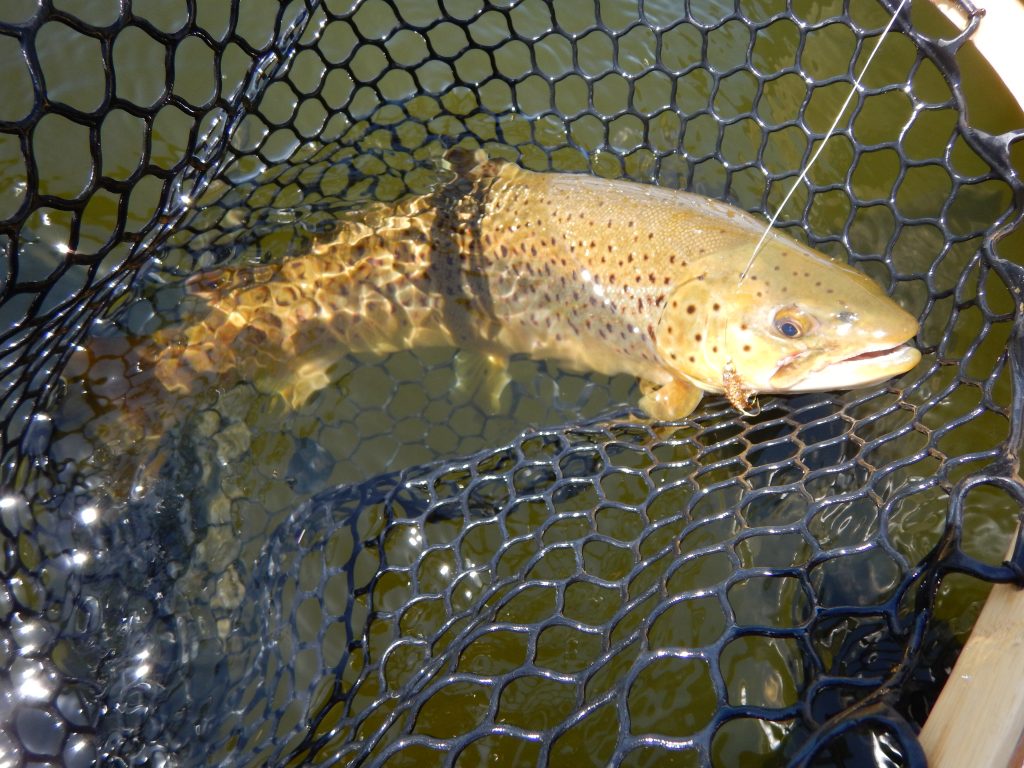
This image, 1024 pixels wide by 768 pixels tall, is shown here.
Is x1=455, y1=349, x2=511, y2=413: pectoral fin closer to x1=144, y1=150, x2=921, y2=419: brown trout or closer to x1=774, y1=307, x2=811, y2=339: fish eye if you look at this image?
x1=144, y1=150, x2=921, y2=419: brown trout

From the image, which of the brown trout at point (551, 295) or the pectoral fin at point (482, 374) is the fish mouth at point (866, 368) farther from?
the pectoral fin at point (482, 374)

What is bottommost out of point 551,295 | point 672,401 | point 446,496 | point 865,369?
point 446,496

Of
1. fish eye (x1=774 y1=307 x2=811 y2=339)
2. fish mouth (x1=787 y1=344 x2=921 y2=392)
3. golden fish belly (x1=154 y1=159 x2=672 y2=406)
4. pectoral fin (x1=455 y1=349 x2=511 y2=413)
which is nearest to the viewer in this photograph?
fish mouth (x1=787 y1=344 x2=921 y2=392)

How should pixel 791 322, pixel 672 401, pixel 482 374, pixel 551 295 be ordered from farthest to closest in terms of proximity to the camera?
pixel 482 374
pixel 551 295
pixel 672 401
pixel 791 322

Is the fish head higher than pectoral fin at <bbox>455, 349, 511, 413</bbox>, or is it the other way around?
the fish head

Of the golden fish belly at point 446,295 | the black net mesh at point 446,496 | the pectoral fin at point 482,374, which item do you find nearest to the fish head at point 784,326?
the black net mesh at point 446,496

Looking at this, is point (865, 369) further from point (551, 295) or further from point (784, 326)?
point (551, 295)

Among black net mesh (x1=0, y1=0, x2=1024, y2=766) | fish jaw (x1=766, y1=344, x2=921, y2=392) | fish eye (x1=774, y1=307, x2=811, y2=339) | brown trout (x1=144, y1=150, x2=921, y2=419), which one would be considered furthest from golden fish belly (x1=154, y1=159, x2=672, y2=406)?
fish jaw (x1=766, y1=344, x2=921, y2=392)

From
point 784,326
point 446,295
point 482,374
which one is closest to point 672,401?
point 784,326

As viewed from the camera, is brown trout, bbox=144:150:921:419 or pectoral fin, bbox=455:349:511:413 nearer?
brown trout, bbox=144:150:921:419
